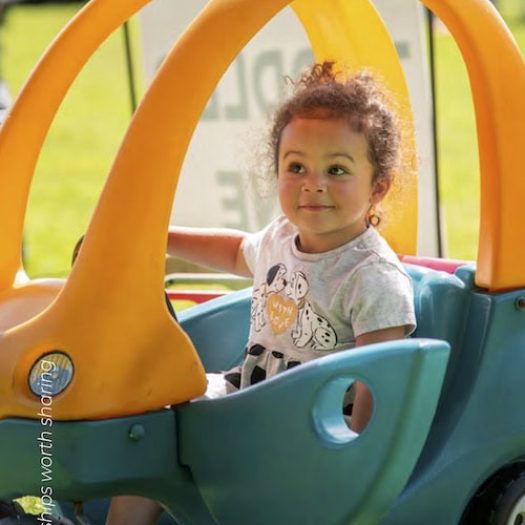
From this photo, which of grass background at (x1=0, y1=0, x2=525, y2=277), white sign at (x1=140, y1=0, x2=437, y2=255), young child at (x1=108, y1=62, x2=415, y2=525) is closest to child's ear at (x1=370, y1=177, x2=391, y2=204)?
young child at (x1=108, y1=62, x2=415, y2=525)

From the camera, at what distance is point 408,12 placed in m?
3.92

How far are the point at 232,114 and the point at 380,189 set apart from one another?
5.73 feet

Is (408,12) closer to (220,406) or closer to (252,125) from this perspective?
(252,125)

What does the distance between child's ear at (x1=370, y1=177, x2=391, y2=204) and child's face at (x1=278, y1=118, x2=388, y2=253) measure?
0.04 metres

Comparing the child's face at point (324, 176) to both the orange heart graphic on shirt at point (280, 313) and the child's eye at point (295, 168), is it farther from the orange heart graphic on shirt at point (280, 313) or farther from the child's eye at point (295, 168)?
the orange heart graphic on shirt at point (280, 313)

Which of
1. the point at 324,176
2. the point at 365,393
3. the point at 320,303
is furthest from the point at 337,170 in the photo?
the point at 365,393

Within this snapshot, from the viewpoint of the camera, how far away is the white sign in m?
4.10

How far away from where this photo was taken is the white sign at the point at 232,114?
13.5ft

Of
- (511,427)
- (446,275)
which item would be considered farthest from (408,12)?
(511,427)

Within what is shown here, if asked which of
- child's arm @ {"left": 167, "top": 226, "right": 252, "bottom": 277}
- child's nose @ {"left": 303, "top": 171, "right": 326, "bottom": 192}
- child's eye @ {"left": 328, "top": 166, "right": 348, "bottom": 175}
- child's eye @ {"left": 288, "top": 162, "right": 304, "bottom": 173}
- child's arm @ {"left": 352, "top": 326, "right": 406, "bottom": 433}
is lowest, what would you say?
child's arm @ {"left": 352, "top": 326, "right": 406, "bottom": 433}

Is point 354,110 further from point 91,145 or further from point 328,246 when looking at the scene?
point 91,145

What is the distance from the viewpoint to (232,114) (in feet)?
13.9

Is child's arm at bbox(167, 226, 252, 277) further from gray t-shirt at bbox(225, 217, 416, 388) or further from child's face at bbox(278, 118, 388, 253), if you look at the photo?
child's face at bbox(278, 118, 388, 253)

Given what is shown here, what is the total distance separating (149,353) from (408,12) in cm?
203
